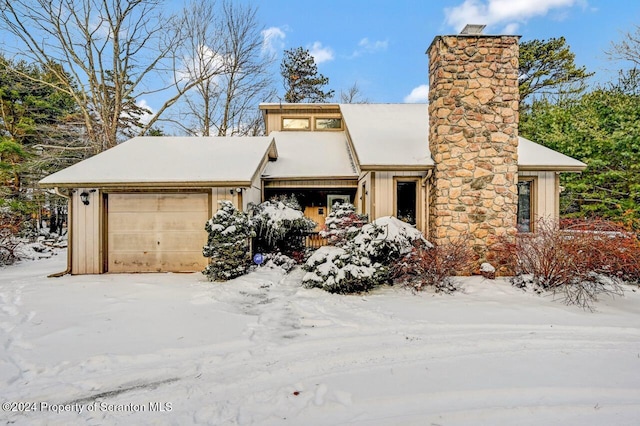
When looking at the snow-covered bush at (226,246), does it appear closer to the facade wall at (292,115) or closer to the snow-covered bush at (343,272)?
the snow-covered bush at (343,272)

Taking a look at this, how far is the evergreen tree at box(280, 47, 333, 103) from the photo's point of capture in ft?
76.8

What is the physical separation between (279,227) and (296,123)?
7.66 meters

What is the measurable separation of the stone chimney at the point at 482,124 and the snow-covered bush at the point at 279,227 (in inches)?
148

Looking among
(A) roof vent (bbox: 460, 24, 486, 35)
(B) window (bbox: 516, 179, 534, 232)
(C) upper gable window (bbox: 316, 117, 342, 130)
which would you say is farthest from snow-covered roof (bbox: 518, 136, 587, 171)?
(C) upper gable window (bbox: 316, 117, 342, 130)

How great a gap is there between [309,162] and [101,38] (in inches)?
504

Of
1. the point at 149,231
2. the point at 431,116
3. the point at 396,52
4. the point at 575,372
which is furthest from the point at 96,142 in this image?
the point at 575,372

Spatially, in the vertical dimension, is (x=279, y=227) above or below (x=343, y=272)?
above

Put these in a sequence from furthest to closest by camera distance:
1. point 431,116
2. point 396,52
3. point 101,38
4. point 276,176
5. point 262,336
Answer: point 396,52 < point 101,38 < point 276,176 < point 431,116 < point 262,336

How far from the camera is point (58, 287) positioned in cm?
639

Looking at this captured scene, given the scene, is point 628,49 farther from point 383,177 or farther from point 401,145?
point 383,177

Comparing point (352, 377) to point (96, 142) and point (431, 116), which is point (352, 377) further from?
point (96, 142)

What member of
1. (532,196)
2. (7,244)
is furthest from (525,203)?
(7,244)

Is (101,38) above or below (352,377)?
above

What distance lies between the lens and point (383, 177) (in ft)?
26.6
